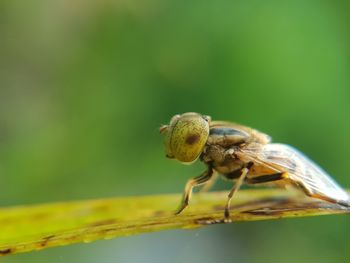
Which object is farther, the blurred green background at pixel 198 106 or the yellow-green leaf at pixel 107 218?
the blurred green background at pixel 198 106

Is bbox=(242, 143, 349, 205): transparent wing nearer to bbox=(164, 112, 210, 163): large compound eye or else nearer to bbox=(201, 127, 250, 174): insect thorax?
bbox=(201, 127, 250, 174): insect thorax

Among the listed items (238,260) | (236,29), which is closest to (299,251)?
(238,260)

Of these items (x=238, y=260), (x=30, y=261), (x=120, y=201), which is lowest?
(x=238, y=260)

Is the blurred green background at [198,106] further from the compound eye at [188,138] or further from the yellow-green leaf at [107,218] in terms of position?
the yellow-green leaf at [107,218]

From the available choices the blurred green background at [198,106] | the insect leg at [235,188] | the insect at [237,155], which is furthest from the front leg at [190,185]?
the blurred green background at [198,106]

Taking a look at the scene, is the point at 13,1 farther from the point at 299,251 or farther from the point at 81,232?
the point at 81,232

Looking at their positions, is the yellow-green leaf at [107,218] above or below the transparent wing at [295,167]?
above

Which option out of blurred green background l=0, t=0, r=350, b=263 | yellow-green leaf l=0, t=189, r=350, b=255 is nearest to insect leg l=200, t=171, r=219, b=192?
yellow-green leaf l=0, t=189, r=350, b=255
